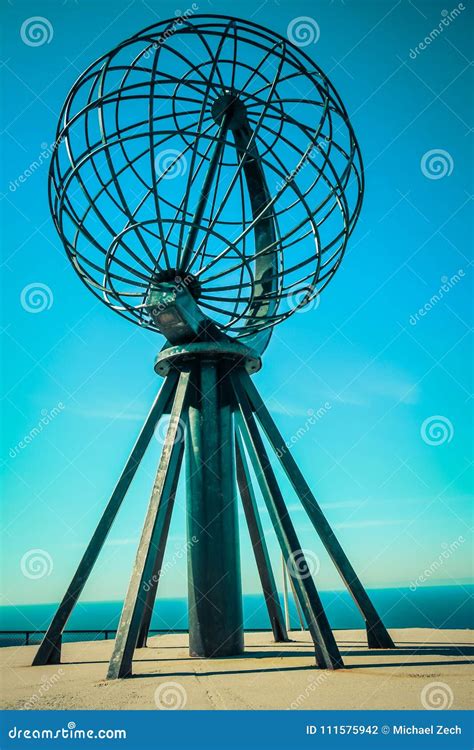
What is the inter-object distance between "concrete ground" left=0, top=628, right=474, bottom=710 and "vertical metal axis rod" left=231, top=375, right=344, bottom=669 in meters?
0.29

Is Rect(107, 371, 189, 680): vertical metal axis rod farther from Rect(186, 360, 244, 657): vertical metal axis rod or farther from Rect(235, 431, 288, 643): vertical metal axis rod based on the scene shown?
Rect(235, 431, 288, 643): vertical metal axis rod

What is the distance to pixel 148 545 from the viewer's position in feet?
26.3

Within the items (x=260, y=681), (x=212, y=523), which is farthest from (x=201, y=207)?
(x=260, y=681)

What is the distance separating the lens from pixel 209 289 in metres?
9.66

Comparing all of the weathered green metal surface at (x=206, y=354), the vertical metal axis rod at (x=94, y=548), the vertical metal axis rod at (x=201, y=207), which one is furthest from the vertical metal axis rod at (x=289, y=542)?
the vertical metal axis rod at (x=201, y=207)

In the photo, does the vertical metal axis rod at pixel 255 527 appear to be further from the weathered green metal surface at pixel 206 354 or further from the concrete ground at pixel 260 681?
the weathered green metal surface at pixel 206 354

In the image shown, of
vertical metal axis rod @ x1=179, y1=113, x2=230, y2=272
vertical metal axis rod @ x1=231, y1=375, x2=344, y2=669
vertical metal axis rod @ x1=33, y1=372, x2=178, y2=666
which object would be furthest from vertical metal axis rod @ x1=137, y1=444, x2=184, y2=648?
vertical metal axis rod @ x1=179, y1=113, x2=230, y2=272

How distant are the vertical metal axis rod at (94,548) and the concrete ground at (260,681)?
319 millimetres

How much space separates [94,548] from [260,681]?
3410mm

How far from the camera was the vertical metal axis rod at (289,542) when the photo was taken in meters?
7.59

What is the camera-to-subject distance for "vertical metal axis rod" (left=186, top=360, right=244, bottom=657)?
29.2 feet

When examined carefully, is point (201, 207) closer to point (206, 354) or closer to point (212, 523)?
point (206, 354)

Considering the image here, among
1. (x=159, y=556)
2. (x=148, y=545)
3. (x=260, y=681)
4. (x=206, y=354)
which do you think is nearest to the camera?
(x=260, y=681)
